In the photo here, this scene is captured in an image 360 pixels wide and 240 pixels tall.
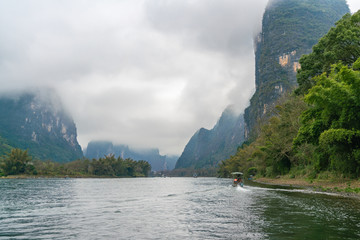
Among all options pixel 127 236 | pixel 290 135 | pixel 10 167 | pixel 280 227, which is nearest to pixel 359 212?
pixel 280 227

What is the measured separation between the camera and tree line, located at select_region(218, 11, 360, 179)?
2936 cm

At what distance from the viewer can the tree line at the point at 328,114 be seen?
96.3 ft

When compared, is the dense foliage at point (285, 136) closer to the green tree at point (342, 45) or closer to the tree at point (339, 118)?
the green tree at point (342, 45)

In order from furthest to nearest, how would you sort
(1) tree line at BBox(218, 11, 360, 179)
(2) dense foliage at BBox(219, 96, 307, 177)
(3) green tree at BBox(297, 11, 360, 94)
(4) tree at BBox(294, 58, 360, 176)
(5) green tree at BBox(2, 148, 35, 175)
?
(5) green tree at BBox(2, 148, 35, 175), (2) dense foliage at BBox(219, 96, 307, 177), (3) green tree at BBox(297, 11, 360, 94), (1) tree line at BBox(218, 11, 360, 179), (4) tree at BBox(294, 58, 360, 176)

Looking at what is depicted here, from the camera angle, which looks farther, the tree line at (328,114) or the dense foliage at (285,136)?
the dense foliage at (285,136)

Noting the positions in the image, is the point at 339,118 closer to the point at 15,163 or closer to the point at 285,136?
the point at 285,136

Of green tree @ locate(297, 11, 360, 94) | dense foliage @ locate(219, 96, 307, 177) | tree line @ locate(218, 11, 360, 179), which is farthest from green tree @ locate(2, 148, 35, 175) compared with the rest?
green tree @ locate(297, 11, 360, 94)

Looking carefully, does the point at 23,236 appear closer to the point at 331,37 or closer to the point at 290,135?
the point at 331,37

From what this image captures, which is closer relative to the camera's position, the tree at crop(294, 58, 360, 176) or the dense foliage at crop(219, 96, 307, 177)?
the tree at crop(294, 58, 360, 176)

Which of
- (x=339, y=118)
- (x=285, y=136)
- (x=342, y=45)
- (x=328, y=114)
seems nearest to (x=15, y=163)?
(x=285, y=136)

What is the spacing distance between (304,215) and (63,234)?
44.6ft

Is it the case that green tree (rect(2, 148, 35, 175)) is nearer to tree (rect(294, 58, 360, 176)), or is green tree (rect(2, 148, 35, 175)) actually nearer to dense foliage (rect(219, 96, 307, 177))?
dense foliage (rect(219, 96, 307, 177))

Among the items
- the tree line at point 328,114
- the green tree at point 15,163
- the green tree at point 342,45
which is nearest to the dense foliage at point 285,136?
the tree line at point 328,114

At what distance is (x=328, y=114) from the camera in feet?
107
